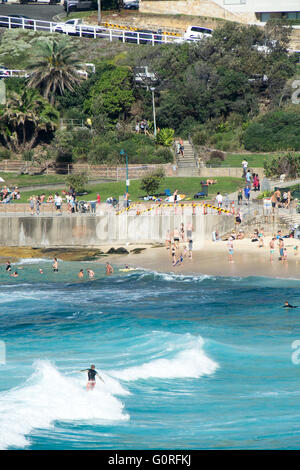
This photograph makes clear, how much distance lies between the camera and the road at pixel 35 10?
3477 inches

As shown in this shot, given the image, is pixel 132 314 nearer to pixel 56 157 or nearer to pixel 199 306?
Result: pixel 199 306

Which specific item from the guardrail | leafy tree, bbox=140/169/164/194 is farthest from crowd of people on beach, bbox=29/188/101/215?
the guardrail

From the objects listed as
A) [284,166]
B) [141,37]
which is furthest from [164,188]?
[141,37]

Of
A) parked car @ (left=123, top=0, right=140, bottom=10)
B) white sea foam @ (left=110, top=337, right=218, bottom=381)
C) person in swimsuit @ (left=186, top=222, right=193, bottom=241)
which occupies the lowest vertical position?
white sea foam @ (left=110, top=337, right=218, bottom=381)

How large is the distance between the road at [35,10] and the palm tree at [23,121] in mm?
24678

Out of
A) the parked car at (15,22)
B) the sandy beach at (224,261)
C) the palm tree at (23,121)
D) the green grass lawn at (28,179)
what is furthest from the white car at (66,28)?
the sandy beach at (224,261)

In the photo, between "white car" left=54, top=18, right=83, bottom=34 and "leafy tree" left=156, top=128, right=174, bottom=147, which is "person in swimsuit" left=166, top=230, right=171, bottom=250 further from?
"white car" left=54, top=18, right=83, bottom=34

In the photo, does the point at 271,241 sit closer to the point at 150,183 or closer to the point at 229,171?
the point at 150,183

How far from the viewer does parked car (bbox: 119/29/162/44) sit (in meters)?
79.2

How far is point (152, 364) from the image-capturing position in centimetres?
2708

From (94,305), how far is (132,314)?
234 cm

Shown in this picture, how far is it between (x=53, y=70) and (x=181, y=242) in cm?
2857

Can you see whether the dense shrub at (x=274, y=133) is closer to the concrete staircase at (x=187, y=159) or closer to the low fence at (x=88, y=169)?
the concrete staircase at (x=187, y=159)

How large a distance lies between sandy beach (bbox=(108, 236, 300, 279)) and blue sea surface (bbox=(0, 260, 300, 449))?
1.41 meters
